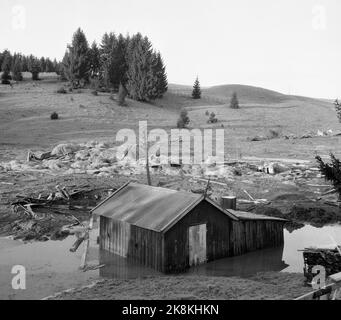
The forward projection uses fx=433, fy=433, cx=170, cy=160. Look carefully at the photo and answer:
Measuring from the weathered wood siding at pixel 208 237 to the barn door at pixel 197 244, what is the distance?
172 mm

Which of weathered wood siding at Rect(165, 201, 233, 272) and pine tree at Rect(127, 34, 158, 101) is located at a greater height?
pine tree at Rect(127, 34, 158, 101)

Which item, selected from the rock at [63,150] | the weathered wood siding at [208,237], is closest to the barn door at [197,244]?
the weathered wood siding at [208,237]

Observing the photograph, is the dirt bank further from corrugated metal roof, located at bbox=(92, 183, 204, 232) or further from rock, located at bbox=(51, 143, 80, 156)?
rock, located at bbox=(51, 143, 80, 156)

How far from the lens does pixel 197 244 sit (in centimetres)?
1722

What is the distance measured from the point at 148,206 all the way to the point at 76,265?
12.0ft

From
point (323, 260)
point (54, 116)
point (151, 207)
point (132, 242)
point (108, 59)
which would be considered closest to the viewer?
point (323, 260)

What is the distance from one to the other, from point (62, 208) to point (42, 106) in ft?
123

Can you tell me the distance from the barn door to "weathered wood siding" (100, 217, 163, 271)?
4.73 feet

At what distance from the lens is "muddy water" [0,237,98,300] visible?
1400 cm

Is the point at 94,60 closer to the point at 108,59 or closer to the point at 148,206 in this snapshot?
the point at 108,59

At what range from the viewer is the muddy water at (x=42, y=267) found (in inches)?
551

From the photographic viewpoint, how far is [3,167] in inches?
1383

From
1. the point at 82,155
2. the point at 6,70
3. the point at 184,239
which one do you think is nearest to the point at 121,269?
→ the point at 184,239

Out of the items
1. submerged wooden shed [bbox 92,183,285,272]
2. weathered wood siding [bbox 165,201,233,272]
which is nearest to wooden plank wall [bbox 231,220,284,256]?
submerged wooden shed [bbox 92,183,285,272]
